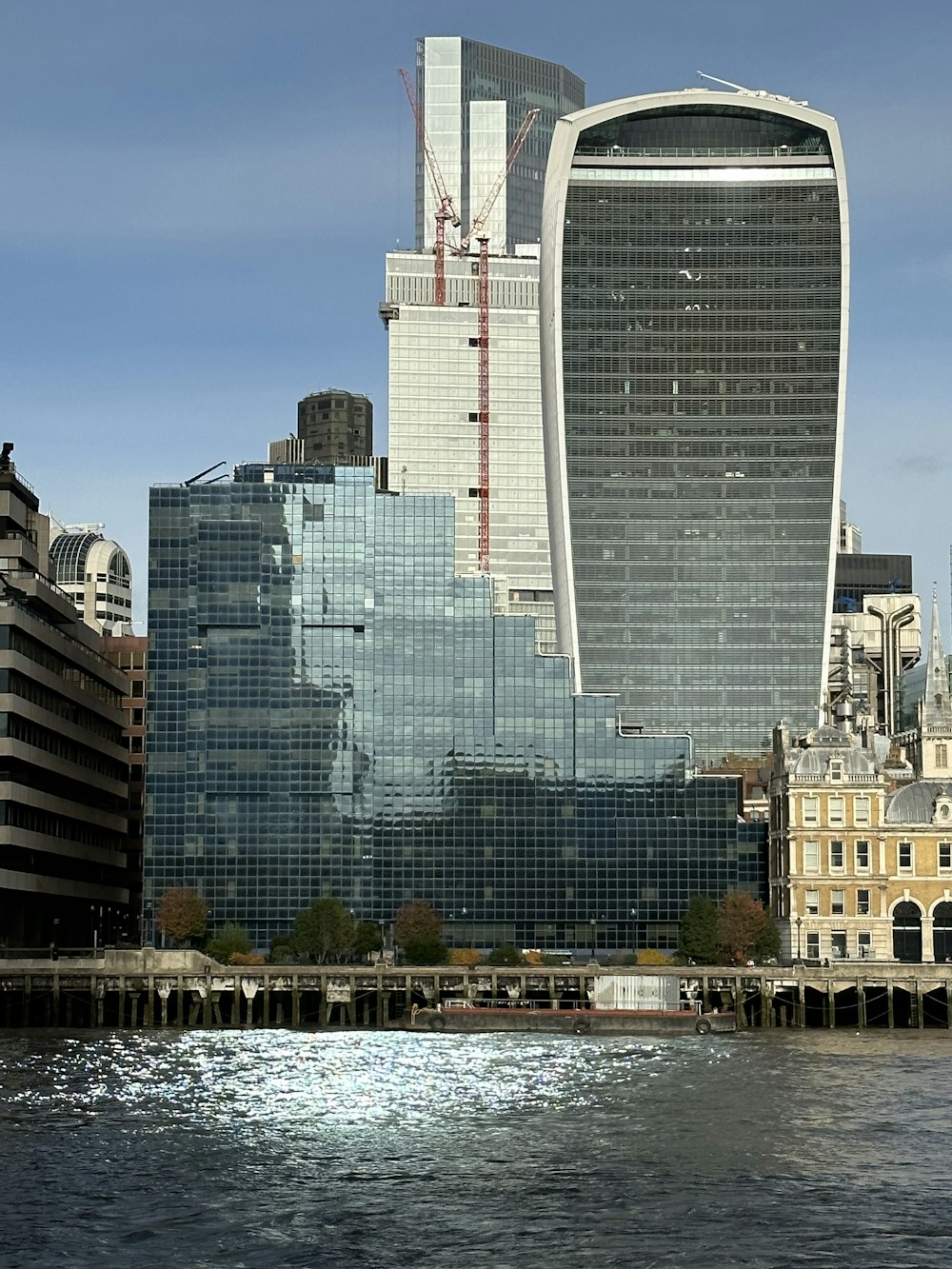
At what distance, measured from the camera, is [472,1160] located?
328 ft

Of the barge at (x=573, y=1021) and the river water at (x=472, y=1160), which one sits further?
the barge at (x=573, y=1021)

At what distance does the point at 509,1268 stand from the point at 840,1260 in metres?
12.1

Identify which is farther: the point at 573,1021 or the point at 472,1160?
the point at 573,1021

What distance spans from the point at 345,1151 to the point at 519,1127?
13004mm

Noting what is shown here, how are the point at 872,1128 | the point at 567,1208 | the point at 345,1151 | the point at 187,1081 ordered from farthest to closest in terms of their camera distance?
the point at 187,1081
the point at 872,1128
the point at 345,1151
the point at 567,1208

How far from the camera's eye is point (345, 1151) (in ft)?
336

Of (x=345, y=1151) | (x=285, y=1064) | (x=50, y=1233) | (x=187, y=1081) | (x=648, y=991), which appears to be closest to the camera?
(x=50, y=1233)

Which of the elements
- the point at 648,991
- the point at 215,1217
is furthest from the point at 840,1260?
the point at 648,991

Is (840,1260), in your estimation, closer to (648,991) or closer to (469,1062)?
(469,1062)

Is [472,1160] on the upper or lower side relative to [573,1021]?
upper

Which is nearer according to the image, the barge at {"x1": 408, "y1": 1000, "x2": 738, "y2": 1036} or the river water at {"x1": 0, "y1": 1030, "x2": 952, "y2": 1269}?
the river water at {"x1": 0, "y1": 1030, "x2": 952, "y2": 1269}

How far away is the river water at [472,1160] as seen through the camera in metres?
79.9

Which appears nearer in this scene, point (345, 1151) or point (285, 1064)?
point (345, 1151)

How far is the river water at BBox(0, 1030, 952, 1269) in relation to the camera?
79.9 metres
